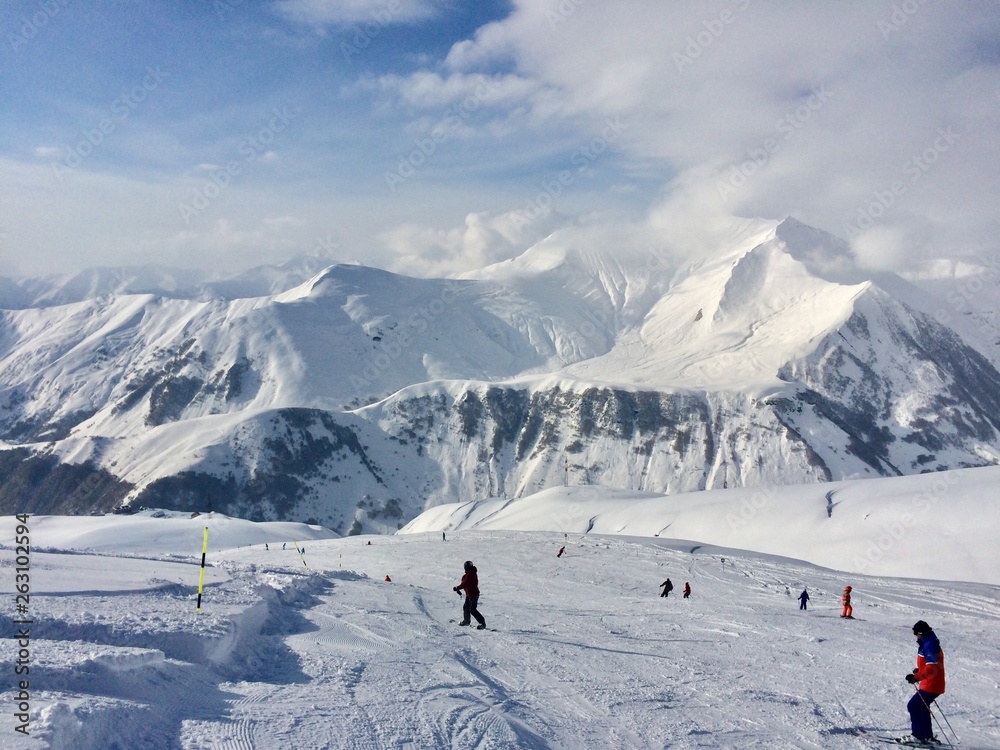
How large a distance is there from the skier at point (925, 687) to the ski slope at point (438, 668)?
57 centimetres

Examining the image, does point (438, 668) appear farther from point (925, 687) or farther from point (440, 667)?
point (925, 687)

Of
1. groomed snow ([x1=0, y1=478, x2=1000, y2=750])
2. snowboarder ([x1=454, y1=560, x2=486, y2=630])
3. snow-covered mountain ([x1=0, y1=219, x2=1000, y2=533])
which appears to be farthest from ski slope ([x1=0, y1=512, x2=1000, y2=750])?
snow-covered mountain ([x1=0, y1=219, x2=1000, y2=533])

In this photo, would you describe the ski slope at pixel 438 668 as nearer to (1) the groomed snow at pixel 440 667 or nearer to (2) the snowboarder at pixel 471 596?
(1) the groomed snow at pixel 440 667

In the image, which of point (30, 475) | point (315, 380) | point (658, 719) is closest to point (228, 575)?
point (658, 719)

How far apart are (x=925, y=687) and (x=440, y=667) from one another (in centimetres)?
668

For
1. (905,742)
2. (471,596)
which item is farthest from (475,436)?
(905,742)

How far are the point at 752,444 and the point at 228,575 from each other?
130 meters

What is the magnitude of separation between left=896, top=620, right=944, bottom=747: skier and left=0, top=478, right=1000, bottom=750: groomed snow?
562mm

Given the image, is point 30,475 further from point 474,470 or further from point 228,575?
point 228,575

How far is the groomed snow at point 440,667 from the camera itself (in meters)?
7.73

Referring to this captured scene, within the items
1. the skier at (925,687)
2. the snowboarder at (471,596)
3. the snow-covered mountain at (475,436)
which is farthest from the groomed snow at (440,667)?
the snow-covered mountain at (475,436)

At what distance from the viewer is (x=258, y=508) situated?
4771 inches

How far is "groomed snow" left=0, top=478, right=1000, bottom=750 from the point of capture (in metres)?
7.73

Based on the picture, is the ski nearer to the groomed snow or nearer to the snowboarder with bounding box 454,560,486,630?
the groomed snow
